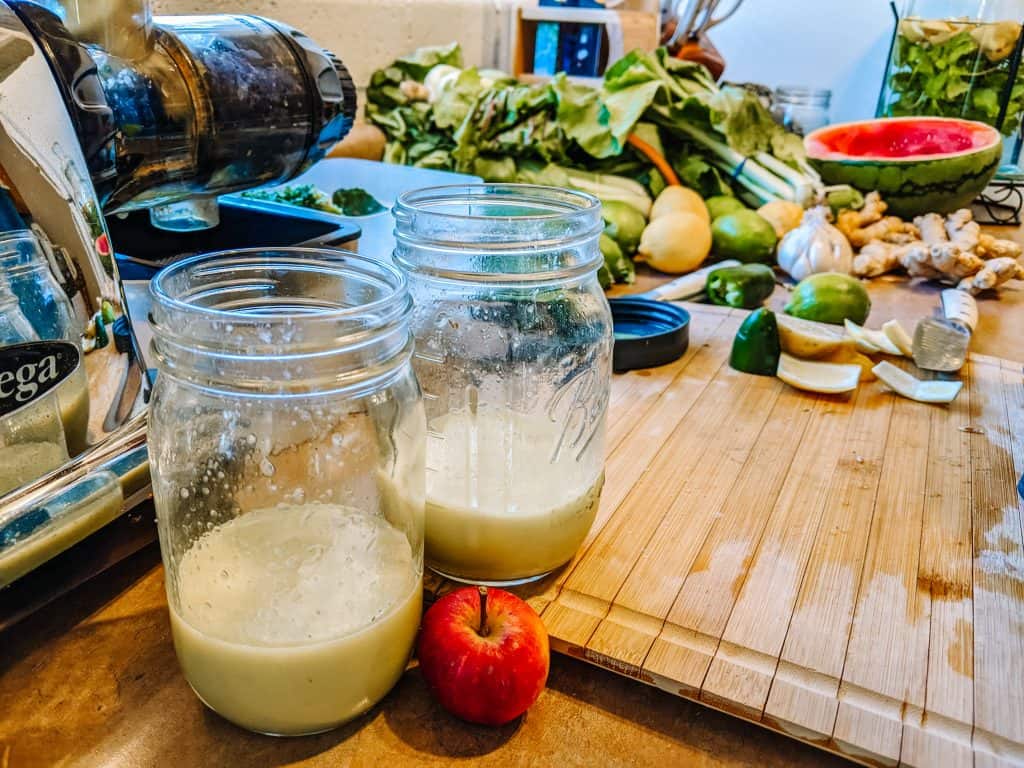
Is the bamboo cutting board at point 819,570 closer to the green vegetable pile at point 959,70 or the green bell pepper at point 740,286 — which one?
the green bell pepper at point 740,286

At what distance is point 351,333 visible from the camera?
43 cm

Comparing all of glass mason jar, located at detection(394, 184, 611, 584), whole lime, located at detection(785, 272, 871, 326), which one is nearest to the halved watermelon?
whole lime, located at detection(785, 272, 871, 326)

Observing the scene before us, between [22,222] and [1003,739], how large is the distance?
67cm

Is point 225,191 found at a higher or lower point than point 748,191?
higher

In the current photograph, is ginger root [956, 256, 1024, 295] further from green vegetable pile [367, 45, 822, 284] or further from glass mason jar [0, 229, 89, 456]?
glass mason jar [0, 229, 89, 456]

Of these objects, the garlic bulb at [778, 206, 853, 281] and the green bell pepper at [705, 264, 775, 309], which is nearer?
the green bell pepper at [705, 264, 775, 309]

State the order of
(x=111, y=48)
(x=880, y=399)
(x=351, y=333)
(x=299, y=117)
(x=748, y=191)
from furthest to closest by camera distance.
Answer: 1. (x=748, y=191)
2. (x=880, y=399)
3. (x=299, y=117)
4. (x=111, y=48)
5. (x=351, y=333)

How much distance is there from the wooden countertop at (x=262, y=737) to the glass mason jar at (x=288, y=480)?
0.08 feet

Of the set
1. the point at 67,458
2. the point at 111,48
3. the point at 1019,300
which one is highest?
the point at 111,48

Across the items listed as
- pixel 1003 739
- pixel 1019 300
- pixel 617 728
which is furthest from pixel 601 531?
pixel 1019 300

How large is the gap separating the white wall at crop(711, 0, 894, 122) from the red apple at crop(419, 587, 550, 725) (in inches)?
116

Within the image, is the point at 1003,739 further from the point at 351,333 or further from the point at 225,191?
the point at 225,191

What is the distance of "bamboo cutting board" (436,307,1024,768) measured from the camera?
1.69 feet

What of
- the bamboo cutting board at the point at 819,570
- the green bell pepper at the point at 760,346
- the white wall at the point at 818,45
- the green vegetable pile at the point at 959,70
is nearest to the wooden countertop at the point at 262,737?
the bamboo cutting board at the point at 819,570
